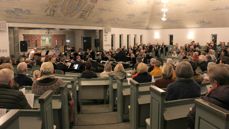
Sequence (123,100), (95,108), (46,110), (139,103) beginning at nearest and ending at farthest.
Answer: (46,110), (139,103), (123,100), (95,108)

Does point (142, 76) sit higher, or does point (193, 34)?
point (193, 34)

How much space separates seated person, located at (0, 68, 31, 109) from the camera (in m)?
2.75

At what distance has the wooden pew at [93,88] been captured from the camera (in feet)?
21.2

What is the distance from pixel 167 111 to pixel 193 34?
1663 cm

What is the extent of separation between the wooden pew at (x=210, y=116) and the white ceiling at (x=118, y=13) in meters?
8.85

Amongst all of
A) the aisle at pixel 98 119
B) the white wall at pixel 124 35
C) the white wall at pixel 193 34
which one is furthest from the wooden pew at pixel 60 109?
the white wall at pixel 193 34

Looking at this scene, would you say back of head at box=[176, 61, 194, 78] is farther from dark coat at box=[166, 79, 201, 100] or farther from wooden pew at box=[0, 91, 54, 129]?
wooden pew at box=[0, 91, 54, 129]

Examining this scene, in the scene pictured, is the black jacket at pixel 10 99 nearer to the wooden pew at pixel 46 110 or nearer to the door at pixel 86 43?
the wooden pew at pixel 46 110

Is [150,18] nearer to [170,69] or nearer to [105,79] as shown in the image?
[105,79]

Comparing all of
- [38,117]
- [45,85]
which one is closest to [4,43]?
[45,85]

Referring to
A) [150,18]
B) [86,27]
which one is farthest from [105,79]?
[150,18]

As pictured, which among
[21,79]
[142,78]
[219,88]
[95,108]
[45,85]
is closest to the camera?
[219,88]

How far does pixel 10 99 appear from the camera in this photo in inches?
109

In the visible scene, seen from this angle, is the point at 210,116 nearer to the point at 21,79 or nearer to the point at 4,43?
the point at 21,79
